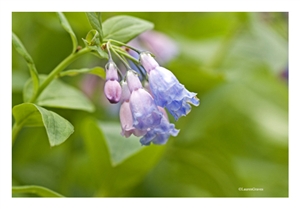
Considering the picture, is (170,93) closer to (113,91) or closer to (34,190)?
(113,91)

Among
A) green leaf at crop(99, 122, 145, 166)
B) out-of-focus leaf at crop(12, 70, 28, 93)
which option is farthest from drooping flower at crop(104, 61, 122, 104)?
out-of-focus leaf at crop(12, 70, 28, 93)

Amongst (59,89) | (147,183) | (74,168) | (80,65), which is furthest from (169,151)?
(59,89)

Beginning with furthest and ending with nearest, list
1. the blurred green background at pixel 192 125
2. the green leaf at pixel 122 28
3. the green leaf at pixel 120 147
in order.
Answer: the blurred green background at pixel 192 125, the green leaf at pixel 120 147, the green leaf at pixel 122 28

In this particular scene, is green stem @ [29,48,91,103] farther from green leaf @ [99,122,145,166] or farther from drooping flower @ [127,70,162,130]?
Answer: green leaf @ [99,122,145,166]

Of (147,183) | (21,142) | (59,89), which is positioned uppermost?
(59,89)

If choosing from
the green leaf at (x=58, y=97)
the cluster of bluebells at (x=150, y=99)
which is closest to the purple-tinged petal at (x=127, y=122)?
the cluster of bluebells at (x=150, y=99)

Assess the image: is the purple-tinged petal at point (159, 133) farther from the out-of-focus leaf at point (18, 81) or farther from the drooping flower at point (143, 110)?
the out-of-focus leaf at point (18, 81)

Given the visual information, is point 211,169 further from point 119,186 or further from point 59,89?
point 59,89
